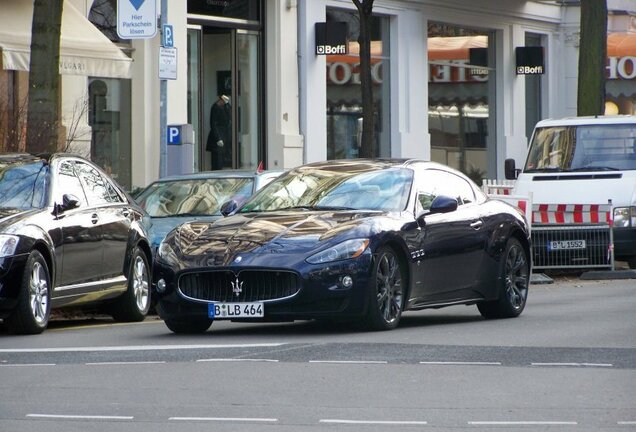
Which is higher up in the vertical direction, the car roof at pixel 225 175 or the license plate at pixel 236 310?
the car roof at pixel 225 175

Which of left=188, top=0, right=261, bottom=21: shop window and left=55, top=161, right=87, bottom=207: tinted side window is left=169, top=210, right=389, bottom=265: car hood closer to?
left=55, top=161, right=87, bottom=207: tinted side window

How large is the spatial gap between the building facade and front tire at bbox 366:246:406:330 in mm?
8334

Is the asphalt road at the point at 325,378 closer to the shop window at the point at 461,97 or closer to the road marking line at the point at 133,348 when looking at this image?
the road marking line at the point at 133,348

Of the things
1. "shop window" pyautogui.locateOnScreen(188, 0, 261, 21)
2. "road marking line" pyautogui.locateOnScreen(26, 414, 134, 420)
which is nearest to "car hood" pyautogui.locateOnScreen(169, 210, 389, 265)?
"road marking line" pyautogui.locateOnScreen(26, 414, 134, 420)

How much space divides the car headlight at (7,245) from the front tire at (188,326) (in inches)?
53.9

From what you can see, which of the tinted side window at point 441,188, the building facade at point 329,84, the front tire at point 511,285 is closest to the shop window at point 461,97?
the building facade at point 329,84

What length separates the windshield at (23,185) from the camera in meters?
14.0

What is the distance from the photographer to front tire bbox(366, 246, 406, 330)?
12.6 meters

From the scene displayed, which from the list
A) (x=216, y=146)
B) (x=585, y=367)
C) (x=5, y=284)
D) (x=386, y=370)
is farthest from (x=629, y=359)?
(x=216, y=146)

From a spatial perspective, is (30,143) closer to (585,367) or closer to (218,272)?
(218,272)

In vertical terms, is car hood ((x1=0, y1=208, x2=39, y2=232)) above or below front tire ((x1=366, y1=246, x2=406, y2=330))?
above

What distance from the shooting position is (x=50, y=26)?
18.9 meters

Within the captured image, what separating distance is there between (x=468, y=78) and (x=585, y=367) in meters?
28.9

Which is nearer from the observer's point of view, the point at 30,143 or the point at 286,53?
the point at 30,143
